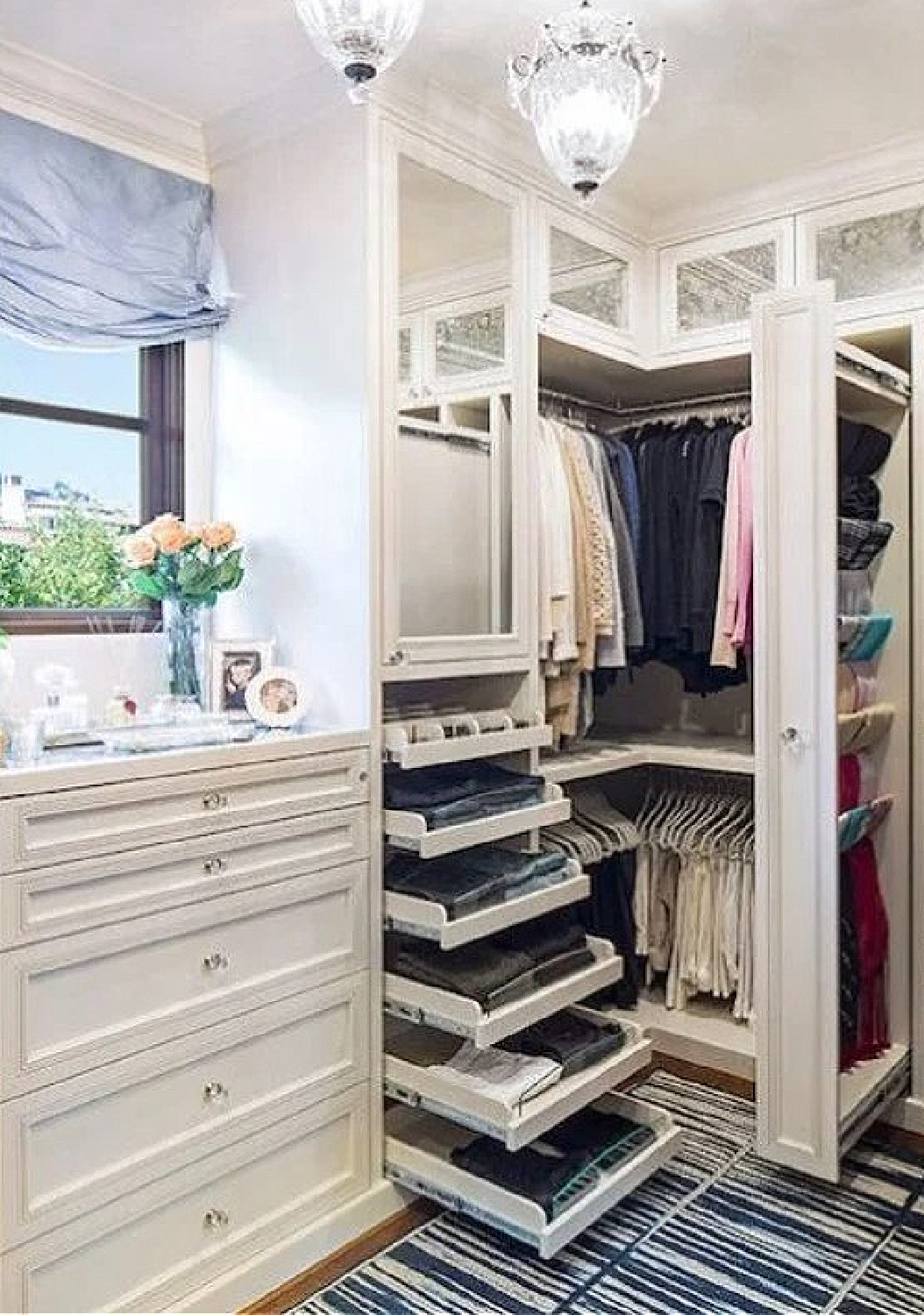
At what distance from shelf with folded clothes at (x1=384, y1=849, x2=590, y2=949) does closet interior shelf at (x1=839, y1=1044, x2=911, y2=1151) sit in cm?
79

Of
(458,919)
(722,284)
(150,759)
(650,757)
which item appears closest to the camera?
(150,759)

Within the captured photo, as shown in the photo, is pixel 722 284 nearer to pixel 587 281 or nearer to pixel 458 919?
pixel 587 281

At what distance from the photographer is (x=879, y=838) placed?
2.92 metres

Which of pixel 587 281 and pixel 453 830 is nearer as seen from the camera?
pixel 453 830

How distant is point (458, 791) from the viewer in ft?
8.03

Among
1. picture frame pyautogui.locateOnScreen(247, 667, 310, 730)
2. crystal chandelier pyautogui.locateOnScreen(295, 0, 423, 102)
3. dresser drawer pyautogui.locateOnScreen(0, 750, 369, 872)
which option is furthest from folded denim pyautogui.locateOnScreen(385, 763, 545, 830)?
crystal chandelier pyautogui.locateOnScreen(295, 0, 423, 102)

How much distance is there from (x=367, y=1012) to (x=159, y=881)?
63cm

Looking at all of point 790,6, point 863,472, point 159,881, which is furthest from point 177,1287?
point 790,6

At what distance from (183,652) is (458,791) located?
71 cm

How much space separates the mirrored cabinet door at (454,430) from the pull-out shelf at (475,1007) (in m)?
0.70

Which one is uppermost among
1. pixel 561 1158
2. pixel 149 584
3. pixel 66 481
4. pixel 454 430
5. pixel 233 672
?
pixel 454 430

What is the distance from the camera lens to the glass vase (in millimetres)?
2434

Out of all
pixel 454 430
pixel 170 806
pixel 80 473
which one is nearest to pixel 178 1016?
pixel 170 806

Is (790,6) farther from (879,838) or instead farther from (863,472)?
(879,838)
